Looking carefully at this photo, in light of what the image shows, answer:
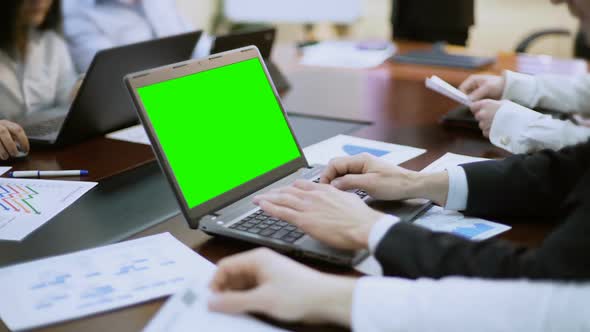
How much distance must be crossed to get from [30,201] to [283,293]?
62 centimetres

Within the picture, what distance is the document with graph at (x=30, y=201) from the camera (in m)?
0.95

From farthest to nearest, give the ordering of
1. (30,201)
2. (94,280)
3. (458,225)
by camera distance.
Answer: (30,201) < (458,225) < (94,280)

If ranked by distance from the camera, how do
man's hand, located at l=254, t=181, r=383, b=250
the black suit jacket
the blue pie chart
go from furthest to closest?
the blue pie chart → man's hand, located at l=254, t=181, r=383, b=250 → the black suit jacket

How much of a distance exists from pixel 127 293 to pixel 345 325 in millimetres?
291

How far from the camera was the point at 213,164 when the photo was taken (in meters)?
0.91

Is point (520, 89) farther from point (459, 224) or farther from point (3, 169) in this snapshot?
point (3, 169)

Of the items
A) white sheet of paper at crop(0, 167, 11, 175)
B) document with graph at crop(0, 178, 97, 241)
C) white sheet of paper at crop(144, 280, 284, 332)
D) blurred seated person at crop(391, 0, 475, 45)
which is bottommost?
white sheet of paper at crop(144, 280, 284, 332)

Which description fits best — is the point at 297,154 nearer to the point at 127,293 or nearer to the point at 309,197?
the point at 309,197

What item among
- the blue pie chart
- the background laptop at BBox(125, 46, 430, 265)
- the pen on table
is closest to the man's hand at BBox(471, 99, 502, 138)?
the blue pie chart

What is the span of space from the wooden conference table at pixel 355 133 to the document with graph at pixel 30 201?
0.08m

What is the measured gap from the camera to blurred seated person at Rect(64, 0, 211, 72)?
2379 mm

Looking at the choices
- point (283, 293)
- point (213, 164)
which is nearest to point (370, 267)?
point (283, 293)

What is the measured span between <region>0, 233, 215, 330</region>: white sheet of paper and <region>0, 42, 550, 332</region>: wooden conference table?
19mm

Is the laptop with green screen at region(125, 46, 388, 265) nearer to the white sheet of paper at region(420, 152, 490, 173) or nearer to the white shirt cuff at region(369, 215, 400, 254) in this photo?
the white shirt cuff at region(369, 215, 400, 254)
